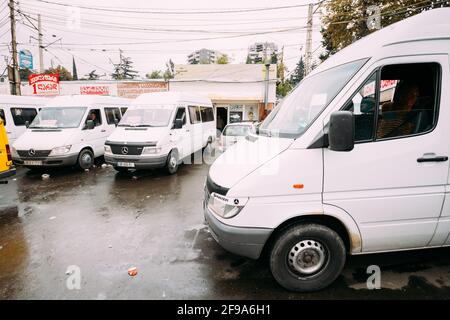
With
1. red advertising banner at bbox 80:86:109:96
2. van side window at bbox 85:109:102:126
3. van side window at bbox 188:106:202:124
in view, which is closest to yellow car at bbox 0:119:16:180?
van side window at bbox 85:109:102:126

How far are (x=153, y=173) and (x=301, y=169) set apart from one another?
6.49 m

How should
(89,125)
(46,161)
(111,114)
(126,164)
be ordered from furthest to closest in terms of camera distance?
1. (111,114)
2. (89,125)
3. (46,161)
4. (126,164)

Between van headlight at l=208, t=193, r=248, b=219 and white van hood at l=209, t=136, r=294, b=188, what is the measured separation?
0.48 ft

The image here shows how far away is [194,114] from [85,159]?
4.11 m

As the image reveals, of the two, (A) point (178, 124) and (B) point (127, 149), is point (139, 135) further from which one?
(A) point (178, 124)

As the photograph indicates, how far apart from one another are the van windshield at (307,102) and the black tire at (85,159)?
280 inches

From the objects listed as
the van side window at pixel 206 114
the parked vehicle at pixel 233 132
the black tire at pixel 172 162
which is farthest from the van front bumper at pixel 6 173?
the parked vehicle at pixel 233 132

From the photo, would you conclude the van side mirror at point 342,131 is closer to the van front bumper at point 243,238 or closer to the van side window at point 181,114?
the van front bumper at point 243,238

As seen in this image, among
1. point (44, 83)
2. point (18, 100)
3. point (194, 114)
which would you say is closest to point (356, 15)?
point (194, 114)

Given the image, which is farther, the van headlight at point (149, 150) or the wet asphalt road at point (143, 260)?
the van headlight at point (149, 150)

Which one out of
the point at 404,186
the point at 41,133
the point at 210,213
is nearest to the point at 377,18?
the point at 404,186

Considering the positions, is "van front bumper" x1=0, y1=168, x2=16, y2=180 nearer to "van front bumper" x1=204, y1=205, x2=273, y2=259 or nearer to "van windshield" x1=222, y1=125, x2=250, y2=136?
"van front bumper" x1=204, y1=205, x2=273, y2=259

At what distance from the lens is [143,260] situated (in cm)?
351

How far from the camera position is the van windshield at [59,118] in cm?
848
